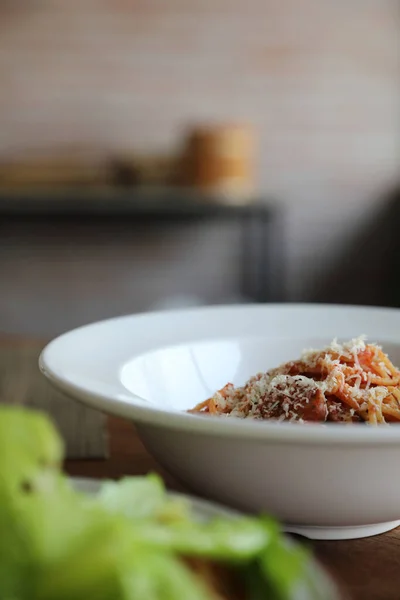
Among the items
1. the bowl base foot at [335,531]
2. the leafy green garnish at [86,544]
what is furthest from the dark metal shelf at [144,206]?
the leafy green garnish at [86,544]

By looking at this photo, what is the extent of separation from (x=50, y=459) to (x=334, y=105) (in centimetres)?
323

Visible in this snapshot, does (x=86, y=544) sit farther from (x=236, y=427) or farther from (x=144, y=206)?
(x=144, y=206)

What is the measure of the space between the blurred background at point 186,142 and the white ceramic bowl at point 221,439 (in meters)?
2.29

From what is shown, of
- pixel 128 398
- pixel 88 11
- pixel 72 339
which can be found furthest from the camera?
pixel 88 11

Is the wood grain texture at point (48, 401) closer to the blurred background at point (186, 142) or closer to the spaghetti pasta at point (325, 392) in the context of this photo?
the spaghetti pasta at point (325, 392)

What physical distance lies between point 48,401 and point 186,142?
222 centimetres

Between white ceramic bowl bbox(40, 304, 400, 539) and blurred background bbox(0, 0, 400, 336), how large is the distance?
90.2 inches

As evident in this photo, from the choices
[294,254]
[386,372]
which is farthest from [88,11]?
[386,372]

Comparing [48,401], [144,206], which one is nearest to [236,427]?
[48,401]

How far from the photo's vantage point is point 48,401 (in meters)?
0.99

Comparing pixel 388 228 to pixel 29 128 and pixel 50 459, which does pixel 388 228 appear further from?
pixel 50 459

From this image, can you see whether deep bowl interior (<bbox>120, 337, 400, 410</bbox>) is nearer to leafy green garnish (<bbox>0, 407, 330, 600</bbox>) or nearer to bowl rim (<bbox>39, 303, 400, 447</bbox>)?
bowl rim (<bbox>39, 303, 400, 447</bbox>)

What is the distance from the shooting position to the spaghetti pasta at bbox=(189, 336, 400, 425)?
2.14ft

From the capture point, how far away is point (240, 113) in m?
3.31
